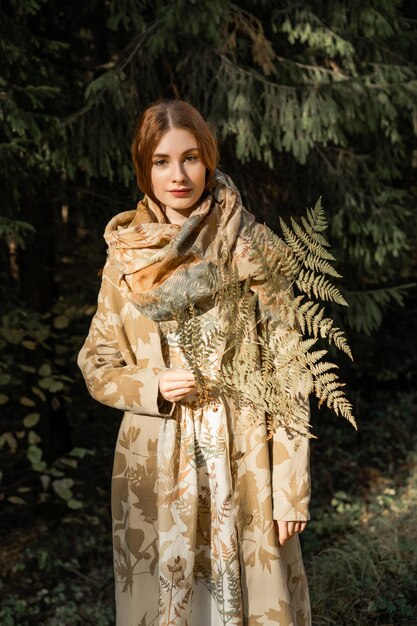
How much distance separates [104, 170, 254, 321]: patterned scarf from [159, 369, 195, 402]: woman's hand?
0.17 metres

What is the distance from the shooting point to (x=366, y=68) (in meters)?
4.30

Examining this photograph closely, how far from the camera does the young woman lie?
1843mm

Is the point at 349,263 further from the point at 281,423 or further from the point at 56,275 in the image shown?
the point at 281,423

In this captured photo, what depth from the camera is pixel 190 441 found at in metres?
1.85

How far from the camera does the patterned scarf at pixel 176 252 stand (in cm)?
182

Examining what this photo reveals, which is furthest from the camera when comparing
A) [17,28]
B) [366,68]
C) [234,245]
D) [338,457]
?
[338,457]

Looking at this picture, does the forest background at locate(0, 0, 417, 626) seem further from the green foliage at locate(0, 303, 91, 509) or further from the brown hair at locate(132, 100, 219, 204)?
the brown hair at locate(132, 100, 219, 204)

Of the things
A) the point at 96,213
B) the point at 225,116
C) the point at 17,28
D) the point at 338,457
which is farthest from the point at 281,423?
the point at 338,457

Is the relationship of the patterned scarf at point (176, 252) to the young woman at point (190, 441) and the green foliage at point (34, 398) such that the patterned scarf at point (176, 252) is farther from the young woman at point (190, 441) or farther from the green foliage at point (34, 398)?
the green foliage at point (34, 398)

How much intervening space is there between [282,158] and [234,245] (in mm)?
2731

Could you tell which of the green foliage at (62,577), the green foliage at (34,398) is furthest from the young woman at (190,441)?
the green foliage at (34,398)

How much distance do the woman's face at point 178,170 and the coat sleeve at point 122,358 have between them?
0.27m

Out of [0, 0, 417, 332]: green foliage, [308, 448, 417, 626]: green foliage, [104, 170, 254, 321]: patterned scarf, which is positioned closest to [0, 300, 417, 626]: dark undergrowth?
[308, 448, 417, 626]: green foliage

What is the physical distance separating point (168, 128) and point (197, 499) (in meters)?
0.98
